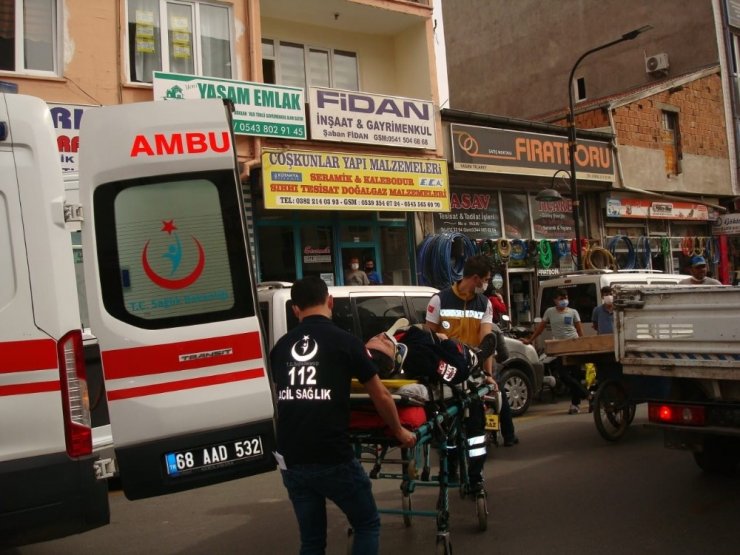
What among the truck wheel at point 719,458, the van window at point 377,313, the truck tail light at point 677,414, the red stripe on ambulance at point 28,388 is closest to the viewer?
the red stripe on ambulance at point 28,388

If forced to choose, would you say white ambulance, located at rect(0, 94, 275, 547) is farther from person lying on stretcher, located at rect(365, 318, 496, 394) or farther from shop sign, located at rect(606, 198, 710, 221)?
shop sign, located at rect(606, 198, 710, 221)

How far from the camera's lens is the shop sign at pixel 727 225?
2320 centimetres

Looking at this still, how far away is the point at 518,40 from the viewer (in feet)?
93.8

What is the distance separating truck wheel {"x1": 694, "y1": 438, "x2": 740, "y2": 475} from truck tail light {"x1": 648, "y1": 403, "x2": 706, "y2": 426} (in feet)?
3.20

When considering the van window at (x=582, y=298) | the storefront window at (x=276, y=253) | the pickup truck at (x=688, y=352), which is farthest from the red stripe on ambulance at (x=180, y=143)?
the storefront window at (x=276, y=253)

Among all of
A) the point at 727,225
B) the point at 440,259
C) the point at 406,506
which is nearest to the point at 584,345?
the point at 406,506

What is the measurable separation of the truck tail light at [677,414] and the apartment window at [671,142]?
701 inches

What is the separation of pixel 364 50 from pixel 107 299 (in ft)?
44.3

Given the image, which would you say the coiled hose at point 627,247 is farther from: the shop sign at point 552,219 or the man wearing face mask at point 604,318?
the man wearing face mask at point 604,318

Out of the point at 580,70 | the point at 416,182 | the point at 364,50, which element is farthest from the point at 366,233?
the point at 580,70

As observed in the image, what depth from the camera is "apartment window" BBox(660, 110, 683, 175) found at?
71.5 feet

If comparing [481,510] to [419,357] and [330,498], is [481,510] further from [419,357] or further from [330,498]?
[330,498]

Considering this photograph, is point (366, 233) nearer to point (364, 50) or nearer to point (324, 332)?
point (364, 50)

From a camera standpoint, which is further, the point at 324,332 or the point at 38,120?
the point at 38,120
